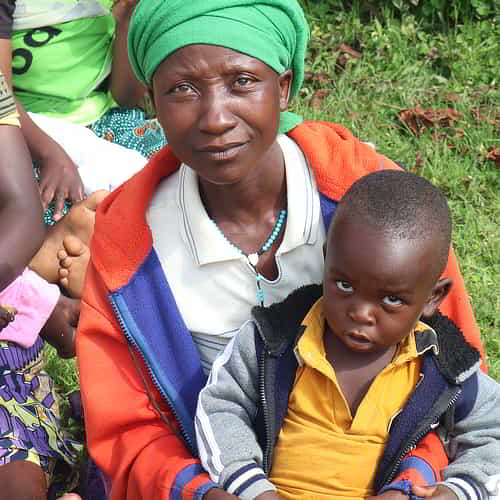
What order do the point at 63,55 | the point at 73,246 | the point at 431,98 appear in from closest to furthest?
the point at 73,246 → the point at 63,55 → the point at 431,98

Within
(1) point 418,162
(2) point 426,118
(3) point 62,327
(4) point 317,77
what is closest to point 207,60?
(3) point 62,327

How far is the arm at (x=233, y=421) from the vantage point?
2.05 metres

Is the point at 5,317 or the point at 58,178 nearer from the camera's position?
the point at 5,317

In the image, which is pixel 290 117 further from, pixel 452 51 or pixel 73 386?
pixel 452 51

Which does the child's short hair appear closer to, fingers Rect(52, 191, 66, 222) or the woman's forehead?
the woman's forehead

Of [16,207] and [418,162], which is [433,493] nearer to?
[16,207]

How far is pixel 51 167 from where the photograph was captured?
141 inches

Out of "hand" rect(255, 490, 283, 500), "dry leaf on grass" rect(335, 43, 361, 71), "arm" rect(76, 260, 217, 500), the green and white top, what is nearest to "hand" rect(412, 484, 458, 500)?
"hand" rect(255, 490, 283, 500)

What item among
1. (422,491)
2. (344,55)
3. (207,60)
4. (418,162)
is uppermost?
(207,60)

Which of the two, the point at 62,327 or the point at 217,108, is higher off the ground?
the point at 217,108

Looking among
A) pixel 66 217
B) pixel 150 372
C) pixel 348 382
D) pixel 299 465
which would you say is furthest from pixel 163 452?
pixel 66 217

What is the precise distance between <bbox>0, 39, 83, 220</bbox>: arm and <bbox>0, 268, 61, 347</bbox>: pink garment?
0.59m

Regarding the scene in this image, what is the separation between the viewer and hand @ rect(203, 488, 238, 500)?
2030mm

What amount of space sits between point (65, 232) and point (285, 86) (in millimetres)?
1646
